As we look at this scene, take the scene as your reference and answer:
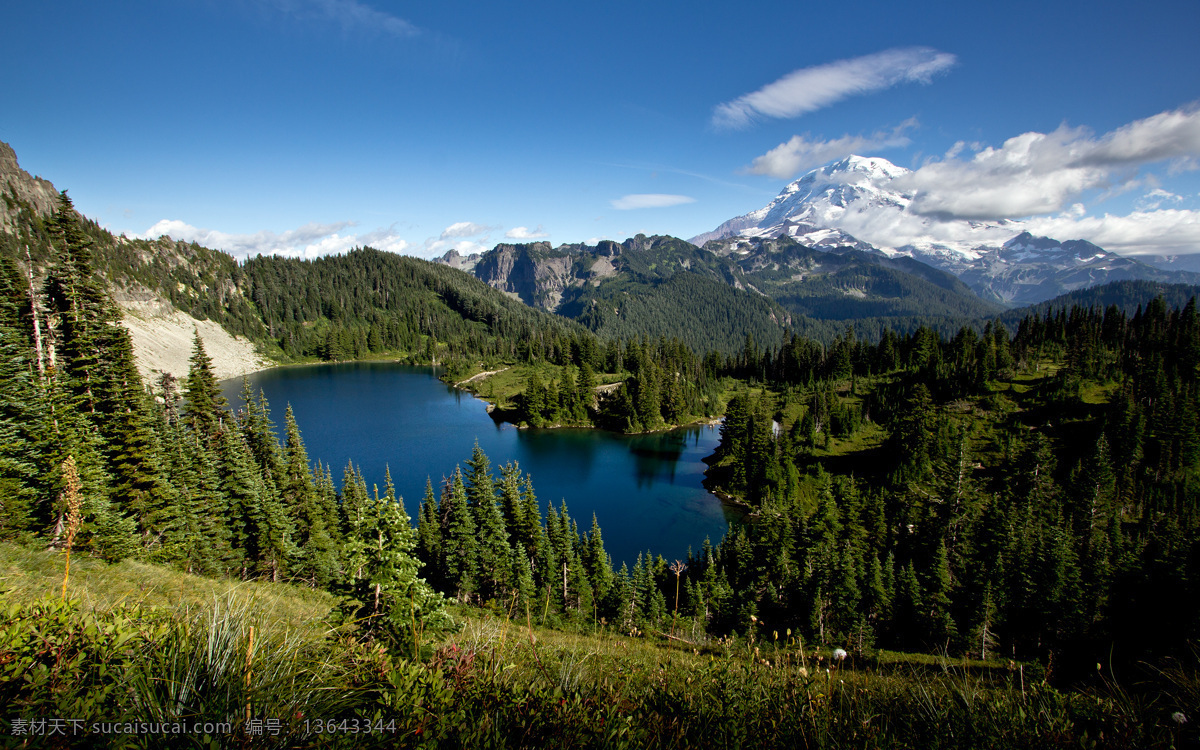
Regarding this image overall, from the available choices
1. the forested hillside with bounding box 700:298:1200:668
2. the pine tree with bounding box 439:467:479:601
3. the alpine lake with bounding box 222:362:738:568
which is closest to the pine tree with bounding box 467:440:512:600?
the pine tree with bounding box 439:467:479:601

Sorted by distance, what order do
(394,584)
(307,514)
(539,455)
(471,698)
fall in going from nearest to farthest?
(471,698), (394,584), (307,514), (539,455)

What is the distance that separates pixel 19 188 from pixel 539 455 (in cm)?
22117

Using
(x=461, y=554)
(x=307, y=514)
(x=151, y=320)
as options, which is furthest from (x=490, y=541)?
(x=151, y=320)

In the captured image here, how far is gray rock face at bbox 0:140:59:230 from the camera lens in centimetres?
16020

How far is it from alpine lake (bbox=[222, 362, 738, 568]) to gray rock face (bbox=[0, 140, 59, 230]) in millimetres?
106930

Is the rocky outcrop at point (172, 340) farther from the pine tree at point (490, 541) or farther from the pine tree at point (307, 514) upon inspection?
the pine tree at point (490, 541)

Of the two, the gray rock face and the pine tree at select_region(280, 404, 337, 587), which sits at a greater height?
the gray rock face

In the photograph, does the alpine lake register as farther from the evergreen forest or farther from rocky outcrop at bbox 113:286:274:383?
rocky outcrop at bbox 113:286:274:383

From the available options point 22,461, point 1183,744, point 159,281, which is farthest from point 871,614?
point 159,281

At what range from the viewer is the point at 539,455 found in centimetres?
8931

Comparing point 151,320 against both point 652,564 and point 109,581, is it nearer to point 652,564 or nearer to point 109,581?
point 652,564

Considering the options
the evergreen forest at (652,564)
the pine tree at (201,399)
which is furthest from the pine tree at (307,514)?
the pine tree at (201,399)

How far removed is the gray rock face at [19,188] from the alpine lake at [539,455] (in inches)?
4210

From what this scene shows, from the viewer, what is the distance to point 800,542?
147 feet
